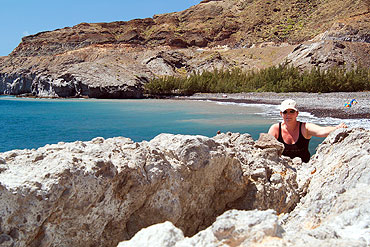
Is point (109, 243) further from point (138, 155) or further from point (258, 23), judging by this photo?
point (258, 23)

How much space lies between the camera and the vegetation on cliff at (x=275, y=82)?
143 feet

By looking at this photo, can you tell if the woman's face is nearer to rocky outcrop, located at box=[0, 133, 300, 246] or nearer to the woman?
the woman

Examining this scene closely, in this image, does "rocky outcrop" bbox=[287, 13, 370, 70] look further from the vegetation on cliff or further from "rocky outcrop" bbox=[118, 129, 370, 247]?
"rocky outcrop" bbox=[118, 129, 370, 247]

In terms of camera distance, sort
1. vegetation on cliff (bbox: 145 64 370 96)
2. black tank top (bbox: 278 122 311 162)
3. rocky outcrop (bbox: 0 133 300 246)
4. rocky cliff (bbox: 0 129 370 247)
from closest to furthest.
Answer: rocky cliff (bbox: 0 129 370 247) < rocky outcrop (bbox: 0 133 300 246) < black tank top (bbox: 278 122 311 162) < vegetation on cliff (bbox: 145 64 370 96)

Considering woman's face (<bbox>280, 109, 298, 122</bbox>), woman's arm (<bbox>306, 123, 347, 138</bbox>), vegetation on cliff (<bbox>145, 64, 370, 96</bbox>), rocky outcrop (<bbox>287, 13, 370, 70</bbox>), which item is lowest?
woman's arm (<bbox>306, 123, 347, 138</bbox>)

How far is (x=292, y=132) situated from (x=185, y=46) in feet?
395

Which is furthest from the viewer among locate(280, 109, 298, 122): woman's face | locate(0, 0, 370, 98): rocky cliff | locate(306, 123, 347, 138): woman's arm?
locate(0, 0, 370, 98): rocky cliff

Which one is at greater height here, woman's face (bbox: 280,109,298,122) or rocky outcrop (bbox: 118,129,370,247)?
woman's face (bbox: 280,109,298,122)

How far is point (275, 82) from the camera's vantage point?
53.8 meters

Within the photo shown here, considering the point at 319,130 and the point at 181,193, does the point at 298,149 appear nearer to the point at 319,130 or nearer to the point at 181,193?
the point at 319,130

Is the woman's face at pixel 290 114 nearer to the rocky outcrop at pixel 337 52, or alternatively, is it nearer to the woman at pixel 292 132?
the woman at pixel 292 132

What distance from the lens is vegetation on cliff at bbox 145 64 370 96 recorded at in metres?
43.4

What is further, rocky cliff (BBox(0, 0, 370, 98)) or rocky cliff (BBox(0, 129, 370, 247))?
rocky cliff (BBox(0, 0, 370, 98))

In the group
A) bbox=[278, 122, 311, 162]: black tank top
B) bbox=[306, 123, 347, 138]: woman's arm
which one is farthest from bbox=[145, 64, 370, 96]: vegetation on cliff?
bbox=[306, 123, 347, 138]: woman's arm
